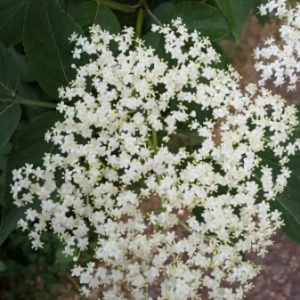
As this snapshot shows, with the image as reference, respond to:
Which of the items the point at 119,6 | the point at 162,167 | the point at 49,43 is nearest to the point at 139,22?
the point at 119,6

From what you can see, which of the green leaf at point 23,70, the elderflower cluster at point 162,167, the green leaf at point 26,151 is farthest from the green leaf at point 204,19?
the green leaf at point 23,70

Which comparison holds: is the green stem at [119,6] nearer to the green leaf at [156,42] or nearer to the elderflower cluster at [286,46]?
the green leaf at [156,42]

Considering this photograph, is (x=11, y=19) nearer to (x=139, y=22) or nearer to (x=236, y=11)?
(x=139, y=22)

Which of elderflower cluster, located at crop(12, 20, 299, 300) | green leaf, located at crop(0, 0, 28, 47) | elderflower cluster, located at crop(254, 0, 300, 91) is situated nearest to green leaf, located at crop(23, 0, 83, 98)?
elderflower cluster, located at crop(12, 20, 299, 300)

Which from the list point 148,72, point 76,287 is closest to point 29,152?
point 148,72

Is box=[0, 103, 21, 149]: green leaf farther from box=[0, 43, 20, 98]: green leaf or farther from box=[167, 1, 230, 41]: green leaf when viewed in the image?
box=[167, 1, 230, 41]: green leaf
